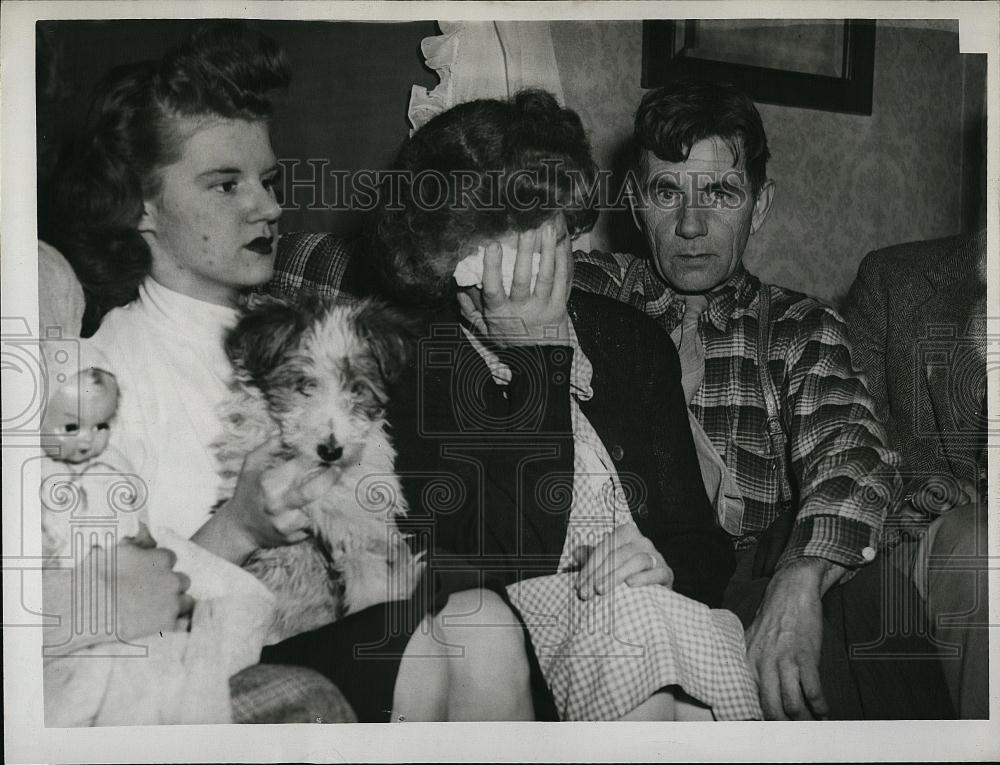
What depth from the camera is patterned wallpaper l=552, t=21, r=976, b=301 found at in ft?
6.10

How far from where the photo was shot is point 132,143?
1768 millimetres

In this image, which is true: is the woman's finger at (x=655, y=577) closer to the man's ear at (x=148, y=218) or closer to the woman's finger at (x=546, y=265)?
the woman's finger at (x=546, y=265)

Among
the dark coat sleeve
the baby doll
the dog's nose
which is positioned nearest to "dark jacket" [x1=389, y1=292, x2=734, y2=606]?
the dark coat sleeve

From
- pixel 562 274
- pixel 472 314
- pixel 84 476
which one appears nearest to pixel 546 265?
pixel 562 274

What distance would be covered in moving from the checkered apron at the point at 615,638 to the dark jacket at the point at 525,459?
0.09ft

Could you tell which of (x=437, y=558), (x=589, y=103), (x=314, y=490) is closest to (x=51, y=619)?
(x=314, y=490)

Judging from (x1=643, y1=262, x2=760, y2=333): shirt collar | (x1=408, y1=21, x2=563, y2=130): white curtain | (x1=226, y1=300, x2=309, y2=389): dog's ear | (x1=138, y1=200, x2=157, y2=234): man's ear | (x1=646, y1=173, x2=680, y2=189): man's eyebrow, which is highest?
(x1=408, y1=21, x2=563, y2=130): white curtain

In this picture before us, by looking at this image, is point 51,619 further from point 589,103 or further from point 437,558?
point 589,103

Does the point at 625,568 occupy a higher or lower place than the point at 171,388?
lower

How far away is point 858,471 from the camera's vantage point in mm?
1822

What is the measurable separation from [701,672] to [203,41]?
147 cm

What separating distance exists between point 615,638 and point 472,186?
0.87 m

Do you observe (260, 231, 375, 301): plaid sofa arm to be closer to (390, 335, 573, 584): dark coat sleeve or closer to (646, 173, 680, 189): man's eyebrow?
(390, 335, 573, 584): dark coat sleeve

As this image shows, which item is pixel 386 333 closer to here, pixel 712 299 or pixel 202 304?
pixel 202 304
